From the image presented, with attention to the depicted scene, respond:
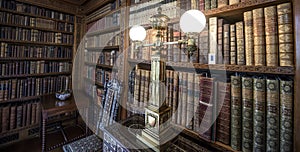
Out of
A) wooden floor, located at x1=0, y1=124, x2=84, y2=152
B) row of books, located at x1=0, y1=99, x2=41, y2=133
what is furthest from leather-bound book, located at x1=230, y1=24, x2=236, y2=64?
row of books, located at x1=0, y1=99, x2=41, y2=133

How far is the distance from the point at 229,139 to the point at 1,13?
266cm

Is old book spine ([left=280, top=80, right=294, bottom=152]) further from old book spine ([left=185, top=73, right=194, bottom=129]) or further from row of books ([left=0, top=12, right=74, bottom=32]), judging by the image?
row of books ([left=0, top=12, right=74, bottom=32])

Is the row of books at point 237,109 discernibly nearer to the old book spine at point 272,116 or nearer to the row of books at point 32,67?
the old book spine at point 272,116

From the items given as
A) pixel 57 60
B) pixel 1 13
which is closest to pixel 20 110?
pixel 57 60

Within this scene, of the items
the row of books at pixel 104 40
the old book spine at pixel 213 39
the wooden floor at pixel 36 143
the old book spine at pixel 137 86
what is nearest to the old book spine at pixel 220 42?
the old book spine at pixel 213 39

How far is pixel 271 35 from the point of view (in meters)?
0.59

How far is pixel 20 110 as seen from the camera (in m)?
1.82

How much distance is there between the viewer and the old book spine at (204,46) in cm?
79

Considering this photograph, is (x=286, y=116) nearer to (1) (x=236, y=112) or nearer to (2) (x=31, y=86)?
(1) (x=236, y=112)

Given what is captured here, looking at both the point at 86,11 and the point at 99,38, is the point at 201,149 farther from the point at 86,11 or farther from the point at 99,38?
the point at 86,11

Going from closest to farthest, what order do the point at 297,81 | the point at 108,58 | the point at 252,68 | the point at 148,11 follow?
the point at 297,81 → the point at 252,68 → the point at 148,11 → the point at 108,58

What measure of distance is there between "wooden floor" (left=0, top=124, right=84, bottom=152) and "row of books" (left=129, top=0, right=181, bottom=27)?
186 centimetres

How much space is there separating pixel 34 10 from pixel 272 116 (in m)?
2.75

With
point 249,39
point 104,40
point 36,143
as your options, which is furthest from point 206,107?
point 36,143
